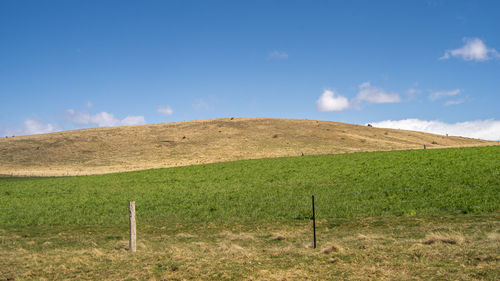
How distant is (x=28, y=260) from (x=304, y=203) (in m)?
13.6

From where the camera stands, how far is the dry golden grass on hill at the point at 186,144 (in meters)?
54.6

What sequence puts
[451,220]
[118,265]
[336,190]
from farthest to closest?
[336,190]
[451,220]
[118,265]

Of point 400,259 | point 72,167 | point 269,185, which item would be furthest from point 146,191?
point 72,167

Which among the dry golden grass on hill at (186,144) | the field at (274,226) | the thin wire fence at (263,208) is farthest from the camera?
the dry golden grass on hill at (186,144)

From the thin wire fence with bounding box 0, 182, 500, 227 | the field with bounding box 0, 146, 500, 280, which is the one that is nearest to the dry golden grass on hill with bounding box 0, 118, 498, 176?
the field with bounding box 0, 146, 500, 280

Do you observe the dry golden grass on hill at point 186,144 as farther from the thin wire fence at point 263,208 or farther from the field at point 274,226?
the thin wire fence at point 263,208

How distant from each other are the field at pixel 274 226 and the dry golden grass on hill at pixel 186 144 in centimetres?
2069

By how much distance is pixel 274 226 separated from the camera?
15719 millimetres

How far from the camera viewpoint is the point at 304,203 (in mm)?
20359

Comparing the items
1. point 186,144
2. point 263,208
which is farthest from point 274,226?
point 186,144

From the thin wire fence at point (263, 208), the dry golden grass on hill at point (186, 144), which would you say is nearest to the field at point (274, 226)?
the thin wire fence at point (263, 208)

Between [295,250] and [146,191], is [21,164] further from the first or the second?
[295,250]

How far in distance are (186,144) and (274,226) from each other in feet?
172

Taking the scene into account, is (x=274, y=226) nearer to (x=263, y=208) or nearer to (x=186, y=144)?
(x=263, y=208)
